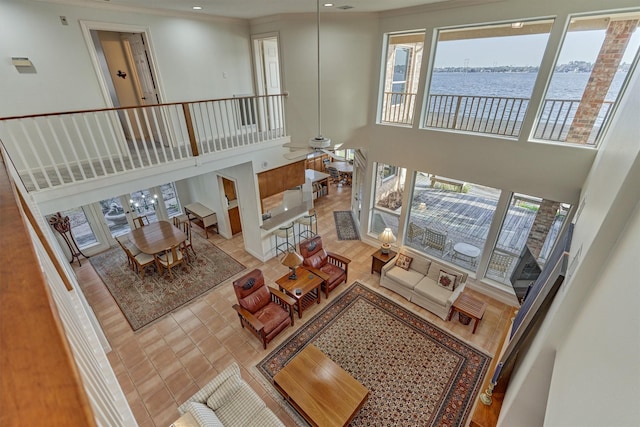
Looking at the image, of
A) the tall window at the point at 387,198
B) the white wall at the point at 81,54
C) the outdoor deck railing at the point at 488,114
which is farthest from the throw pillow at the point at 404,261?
the white wall at the point at 81,54

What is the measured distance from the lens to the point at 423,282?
17.5 ft

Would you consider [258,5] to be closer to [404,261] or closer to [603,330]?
[404,261]

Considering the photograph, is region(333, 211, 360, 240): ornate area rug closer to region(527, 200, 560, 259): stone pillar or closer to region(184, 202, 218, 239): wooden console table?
region(184, 202, 218, 239): wooden console table

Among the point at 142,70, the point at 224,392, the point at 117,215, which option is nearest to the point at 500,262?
the point at 224,392

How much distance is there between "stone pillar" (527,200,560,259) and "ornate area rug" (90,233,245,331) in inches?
226

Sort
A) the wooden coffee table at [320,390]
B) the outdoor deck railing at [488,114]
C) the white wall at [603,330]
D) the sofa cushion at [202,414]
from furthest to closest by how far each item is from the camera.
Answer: the outdoor deck railing at [488,114]
the wooden coffee table at [320,390]
the sofa cushion at [202,414]
the white wall at [603,330]

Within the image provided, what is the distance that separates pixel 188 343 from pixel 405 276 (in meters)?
4.04

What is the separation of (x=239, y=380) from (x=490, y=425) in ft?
9.17

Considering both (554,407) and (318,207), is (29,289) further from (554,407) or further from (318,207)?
(318,207)

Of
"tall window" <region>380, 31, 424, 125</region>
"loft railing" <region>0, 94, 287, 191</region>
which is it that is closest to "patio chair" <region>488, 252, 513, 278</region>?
"tall window" <region>380, 31, 424, 125</region>

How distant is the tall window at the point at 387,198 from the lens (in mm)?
6285

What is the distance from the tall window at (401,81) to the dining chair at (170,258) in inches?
206

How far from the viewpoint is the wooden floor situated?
391cm

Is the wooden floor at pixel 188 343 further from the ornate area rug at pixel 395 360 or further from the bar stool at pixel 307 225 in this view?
the bar stool at pixel 307 225
